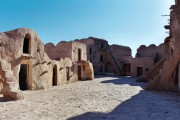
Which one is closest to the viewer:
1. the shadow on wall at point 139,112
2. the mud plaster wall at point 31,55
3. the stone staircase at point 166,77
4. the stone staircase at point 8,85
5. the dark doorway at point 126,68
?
the shadow on wall at point 139,112

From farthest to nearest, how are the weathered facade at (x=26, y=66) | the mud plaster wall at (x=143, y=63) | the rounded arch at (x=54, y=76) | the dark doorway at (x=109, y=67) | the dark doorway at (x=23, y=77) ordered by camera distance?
the dark doorway at (x=109, y=67), the mud plaster wall at (x=143, y=63), the rounded arch at (x=54, y=76), the dark doorway at (x=23, y=77), the weathered facade at (x=26, y=66)

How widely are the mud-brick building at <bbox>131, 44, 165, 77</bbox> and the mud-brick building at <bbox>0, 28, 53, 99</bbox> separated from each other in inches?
614

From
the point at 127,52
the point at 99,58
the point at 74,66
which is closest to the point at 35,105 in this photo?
the point at 74,66

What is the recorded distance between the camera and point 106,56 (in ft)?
140

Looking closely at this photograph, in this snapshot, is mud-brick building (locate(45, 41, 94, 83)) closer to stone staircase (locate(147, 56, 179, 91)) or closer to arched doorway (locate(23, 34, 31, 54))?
arched doorway (locate(23, 34, 31, 54))

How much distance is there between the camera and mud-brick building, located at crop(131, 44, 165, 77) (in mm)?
33469

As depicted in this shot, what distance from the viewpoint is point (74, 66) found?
27.2 m

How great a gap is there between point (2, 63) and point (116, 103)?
734cm

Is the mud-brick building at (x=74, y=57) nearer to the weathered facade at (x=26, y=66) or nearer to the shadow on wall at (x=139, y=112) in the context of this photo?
the weathered facade at (x=26, y=66)

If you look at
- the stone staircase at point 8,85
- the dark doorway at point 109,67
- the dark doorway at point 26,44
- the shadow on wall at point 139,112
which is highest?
the dark doorway at point 26,44

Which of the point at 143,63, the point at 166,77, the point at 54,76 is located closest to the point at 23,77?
the point at 54,76

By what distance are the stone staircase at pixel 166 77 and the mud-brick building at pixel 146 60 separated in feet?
41.6

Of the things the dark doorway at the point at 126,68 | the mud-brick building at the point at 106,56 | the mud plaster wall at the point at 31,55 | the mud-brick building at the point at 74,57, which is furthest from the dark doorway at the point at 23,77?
the dark doorway at the point at 126,68

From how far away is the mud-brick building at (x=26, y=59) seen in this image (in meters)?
16.3
